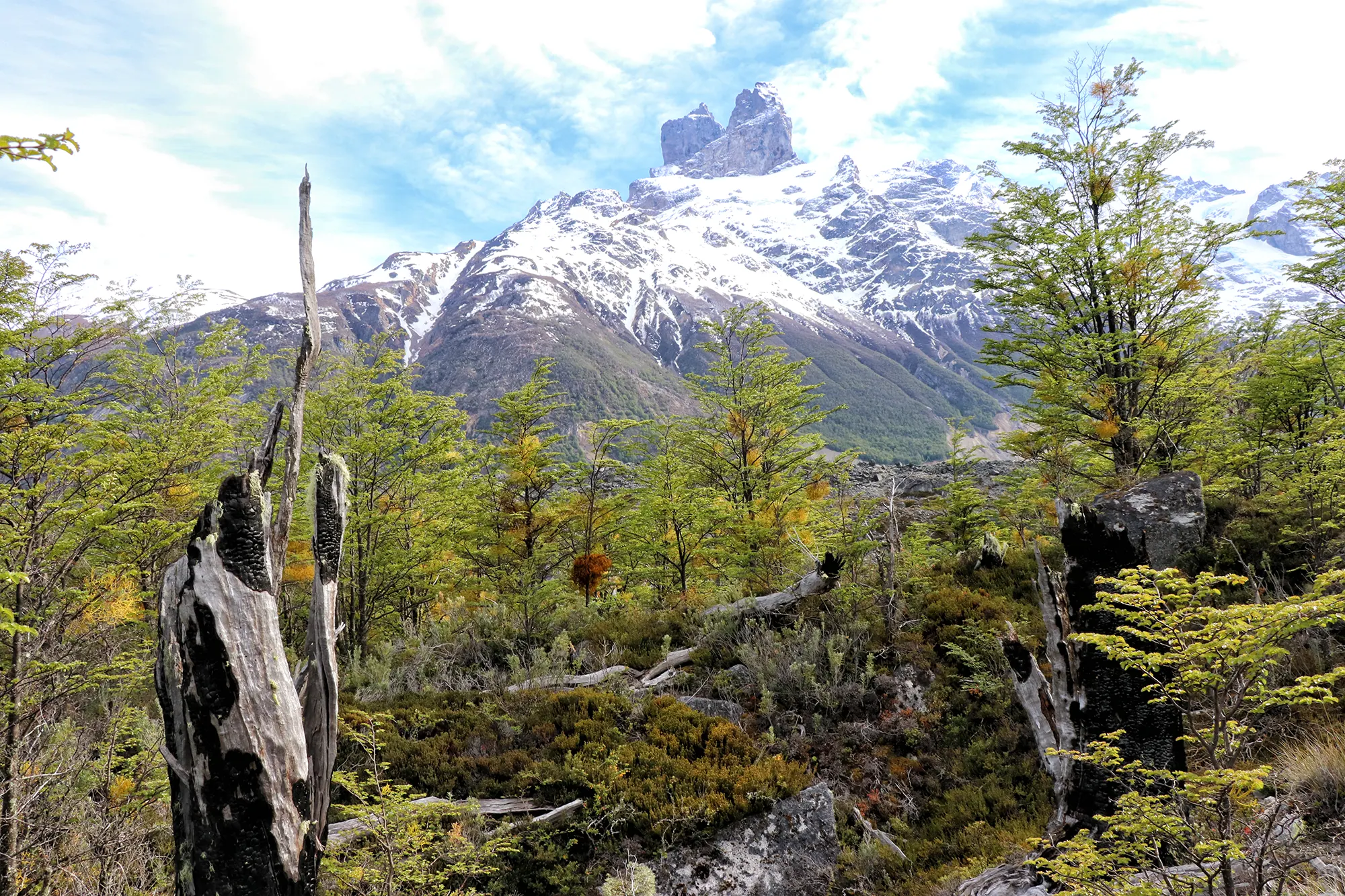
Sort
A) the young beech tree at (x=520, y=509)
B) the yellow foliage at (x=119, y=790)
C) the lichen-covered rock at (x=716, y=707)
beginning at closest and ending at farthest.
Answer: the yellow foliage at (x=119, y=790), the lichen-covered rock at (x=716, y=707), the young beech tree at (x=520, y=509)

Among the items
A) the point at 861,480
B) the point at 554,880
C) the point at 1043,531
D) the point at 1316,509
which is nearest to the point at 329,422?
the point at 554,880

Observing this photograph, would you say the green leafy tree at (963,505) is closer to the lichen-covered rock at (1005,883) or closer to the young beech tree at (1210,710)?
the lichen-covered rock at (1005,883)

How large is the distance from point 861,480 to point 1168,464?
3189cm

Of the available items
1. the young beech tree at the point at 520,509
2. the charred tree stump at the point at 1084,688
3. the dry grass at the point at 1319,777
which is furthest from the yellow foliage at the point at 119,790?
the dry grass at the point at 1319,777

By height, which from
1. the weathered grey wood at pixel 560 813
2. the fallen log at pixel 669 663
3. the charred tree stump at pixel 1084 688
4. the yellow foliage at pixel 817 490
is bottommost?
the weathered grey wood at pixel 560 813

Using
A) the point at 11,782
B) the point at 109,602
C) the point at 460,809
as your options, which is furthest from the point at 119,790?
the point at 460,809

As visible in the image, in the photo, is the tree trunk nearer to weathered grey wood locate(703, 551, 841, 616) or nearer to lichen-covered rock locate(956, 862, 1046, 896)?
lichen-covered rock locate(956, 862, 1046, 896)

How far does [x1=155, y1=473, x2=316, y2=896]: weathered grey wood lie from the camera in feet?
8.95

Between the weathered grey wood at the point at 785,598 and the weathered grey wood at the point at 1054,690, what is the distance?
345cm

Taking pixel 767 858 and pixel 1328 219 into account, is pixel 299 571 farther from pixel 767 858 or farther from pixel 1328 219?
pixel 1328 219

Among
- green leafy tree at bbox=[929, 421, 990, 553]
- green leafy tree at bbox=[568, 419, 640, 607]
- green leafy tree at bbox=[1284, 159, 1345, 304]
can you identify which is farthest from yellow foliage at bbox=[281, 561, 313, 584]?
green leafy tree at bbox=[1284, 159, 1345, 304]

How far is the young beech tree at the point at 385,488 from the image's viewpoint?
892 cm

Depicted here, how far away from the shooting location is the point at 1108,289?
32.0ft

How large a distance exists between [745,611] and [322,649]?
6253 millimetres
